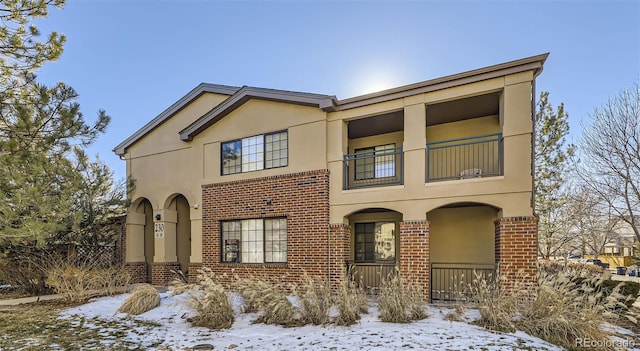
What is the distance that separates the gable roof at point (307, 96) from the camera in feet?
28.5

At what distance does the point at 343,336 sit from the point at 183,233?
10.3 metres

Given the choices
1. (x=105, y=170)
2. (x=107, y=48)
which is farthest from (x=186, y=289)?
(x=107, y=48)

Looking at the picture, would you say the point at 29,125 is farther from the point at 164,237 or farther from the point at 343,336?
the point at 343,336

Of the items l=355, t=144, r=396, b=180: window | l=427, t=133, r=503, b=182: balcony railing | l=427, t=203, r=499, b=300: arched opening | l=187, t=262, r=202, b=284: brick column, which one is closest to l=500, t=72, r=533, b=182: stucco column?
l=427, t=133, r=503, b=182: balcony railing

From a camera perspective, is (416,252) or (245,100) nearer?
(416,252)

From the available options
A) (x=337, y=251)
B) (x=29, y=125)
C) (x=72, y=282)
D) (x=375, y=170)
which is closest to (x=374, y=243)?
(x=337, y=251)

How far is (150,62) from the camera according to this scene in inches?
673

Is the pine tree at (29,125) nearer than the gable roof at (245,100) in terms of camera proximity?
Yes

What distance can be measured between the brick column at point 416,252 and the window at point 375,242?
227 centimetres

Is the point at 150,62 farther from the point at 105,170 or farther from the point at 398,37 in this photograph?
the point at 398,37

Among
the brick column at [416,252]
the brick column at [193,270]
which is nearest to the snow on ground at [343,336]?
the brick column at [416,252]

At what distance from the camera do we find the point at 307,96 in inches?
435

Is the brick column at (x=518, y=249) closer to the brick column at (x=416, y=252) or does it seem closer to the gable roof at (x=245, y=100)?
the brick column at (x=416, y=252)

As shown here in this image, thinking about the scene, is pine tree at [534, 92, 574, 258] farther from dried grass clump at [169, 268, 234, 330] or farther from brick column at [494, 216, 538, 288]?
dried grass clump at [169, 268, 234, 330]
